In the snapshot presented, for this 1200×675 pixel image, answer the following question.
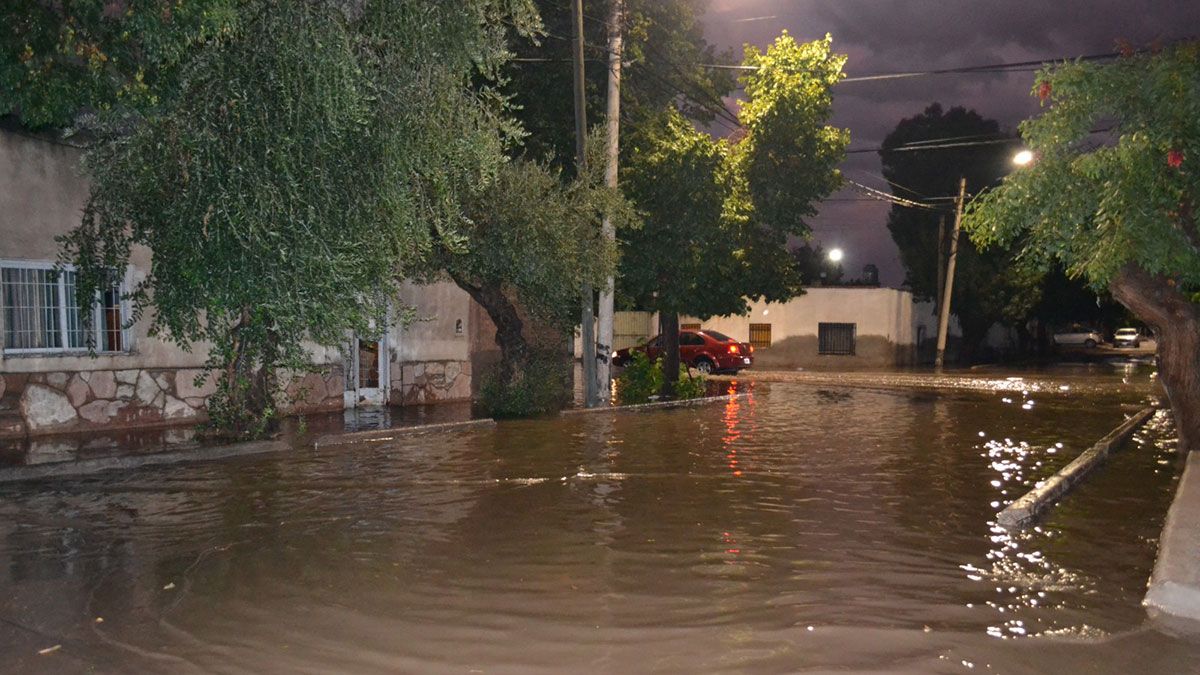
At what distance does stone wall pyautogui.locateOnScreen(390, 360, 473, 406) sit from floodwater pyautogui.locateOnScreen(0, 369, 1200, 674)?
5853 millimetres

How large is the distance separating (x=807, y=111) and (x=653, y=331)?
1792 centimetres

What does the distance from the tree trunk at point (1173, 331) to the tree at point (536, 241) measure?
26.2ft

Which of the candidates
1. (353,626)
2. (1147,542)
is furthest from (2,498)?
(1147,542)

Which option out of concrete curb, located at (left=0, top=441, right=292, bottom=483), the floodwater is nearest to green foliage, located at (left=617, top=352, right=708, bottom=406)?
the floodwater

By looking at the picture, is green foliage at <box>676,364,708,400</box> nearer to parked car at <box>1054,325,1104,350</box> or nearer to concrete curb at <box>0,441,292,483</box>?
concrete curb at <box>0,441,292,483</box>

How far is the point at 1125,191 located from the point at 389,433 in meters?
10.7

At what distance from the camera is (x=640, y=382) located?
70.7ft

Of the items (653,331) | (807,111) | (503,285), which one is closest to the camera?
(503,285)

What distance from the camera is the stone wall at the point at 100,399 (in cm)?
1382

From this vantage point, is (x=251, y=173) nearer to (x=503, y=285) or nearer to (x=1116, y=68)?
(x=503, y=285)

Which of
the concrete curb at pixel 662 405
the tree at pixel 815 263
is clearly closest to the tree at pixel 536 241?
the concrete curb at pixel 662 405

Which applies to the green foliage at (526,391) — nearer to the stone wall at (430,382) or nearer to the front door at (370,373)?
the stone wall at (430,382)

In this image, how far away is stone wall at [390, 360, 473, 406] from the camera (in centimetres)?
1945

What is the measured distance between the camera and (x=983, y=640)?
578 cm
